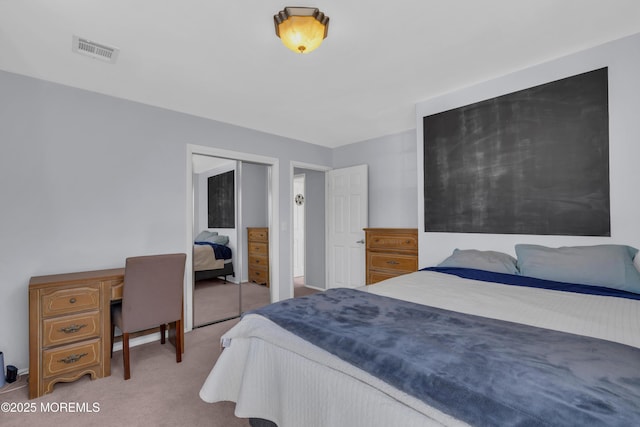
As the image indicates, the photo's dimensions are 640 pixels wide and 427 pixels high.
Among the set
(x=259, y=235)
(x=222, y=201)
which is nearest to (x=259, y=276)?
(x=259, y=235)

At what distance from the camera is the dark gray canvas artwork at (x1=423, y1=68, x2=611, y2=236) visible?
7.22 ft

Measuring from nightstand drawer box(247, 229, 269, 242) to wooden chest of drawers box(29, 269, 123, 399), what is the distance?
5.87 feet

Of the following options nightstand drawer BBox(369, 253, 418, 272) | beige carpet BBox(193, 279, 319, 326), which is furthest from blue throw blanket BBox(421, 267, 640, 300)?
beige carpet BBox(193, 279, 319, 326)

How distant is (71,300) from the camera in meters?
2.24

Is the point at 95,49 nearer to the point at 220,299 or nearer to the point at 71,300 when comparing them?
the point at 71,300

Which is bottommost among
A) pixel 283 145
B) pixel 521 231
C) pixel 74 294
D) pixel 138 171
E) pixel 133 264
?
pixel 74 294

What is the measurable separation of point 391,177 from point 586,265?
2592 millimetres

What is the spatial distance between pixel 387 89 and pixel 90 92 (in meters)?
2.87

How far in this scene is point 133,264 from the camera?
230 cm

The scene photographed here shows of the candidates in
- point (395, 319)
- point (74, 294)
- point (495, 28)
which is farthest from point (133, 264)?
point (495, 28)

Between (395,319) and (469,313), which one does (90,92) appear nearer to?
(395,319)

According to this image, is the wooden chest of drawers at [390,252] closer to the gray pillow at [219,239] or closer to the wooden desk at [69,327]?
the gray pillow at [219,239]

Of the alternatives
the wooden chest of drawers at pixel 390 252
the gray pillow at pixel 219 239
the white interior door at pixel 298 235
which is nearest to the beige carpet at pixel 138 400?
the gray pillow at pixel 219 239

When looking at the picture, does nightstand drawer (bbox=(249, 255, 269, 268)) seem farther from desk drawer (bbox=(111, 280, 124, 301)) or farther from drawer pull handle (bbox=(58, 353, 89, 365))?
drawer pull handle (bbox=(58, 353, 89, 365))
